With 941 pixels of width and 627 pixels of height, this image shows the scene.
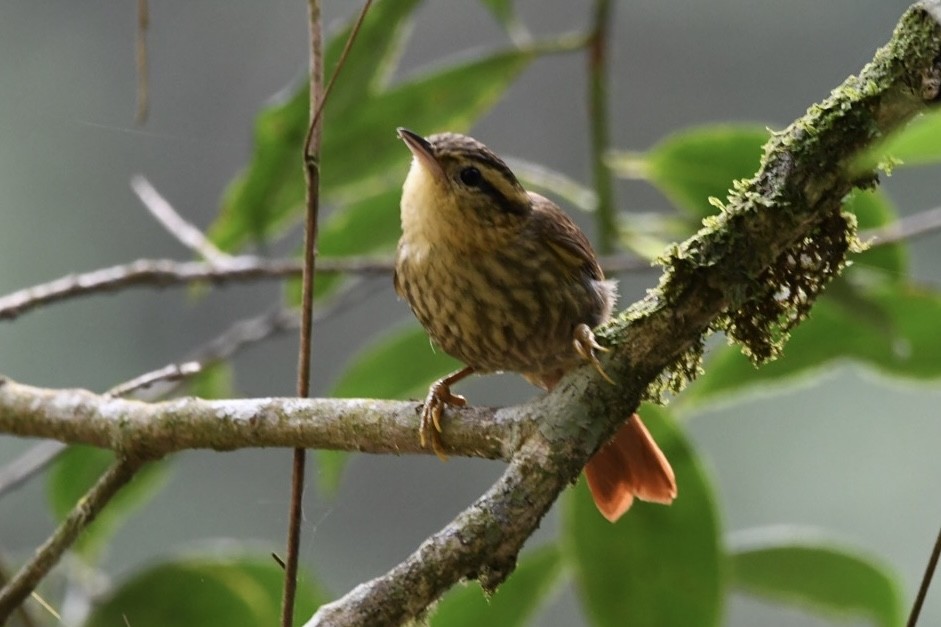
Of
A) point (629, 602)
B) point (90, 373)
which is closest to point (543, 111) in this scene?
point (90, 373)

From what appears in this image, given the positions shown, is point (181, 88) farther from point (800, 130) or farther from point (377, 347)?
point (800, 130)

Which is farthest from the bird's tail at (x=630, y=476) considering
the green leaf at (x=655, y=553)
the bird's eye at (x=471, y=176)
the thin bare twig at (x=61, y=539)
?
the thin bare twig at (x=61, y=539)

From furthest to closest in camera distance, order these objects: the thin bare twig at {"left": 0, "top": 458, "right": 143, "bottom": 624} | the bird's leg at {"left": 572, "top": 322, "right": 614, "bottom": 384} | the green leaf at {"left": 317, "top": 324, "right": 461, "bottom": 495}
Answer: the green leaf at {"left": 317, "top": 324, "right": 461, "bottom": 495}, the thin bare twig at {"left": 0, "top": 458, "right": 143, "bottom": 624}, the bird's leg at {"left": 572, "top": 322, "right": 614, "bottom": 384}

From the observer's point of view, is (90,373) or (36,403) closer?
(36,403)

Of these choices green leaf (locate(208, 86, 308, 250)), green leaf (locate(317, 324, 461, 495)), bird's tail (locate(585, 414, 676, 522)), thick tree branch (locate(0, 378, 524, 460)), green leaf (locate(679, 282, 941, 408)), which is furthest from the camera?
green leaf (locate(317, 324, 461, 495))

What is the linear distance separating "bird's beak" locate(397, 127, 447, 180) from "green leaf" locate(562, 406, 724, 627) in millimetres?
597

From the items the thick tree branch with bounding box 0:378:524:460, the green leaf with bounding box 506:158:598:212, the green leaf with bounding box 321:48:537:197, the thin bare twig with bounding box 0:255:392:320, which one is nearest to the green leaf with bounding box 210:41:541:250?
the green leaf with bounding box 321:48:537:197

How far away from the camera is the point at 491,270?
2.05 meters

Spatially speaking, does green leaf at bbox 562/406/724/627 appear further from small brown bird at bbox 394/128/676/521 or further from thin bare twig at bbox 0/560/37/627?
thin bare twig at bbox 0/560/37/627

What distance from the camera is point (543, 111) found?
13.3 ft

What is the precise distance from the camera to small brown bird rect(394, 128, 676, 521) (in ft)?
6.59

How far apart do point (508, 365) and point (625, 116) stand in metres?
2.06

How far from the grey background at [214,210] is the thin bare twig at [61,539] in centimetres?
206

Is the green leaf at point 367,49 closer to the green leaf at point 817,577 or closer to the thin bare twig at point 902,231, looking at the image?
the thin bare twig at point 902,231
